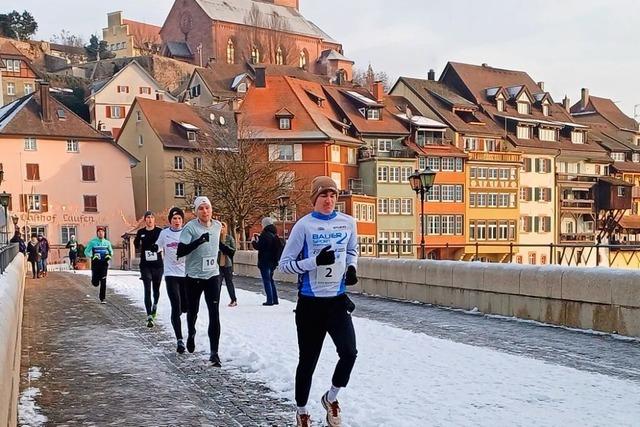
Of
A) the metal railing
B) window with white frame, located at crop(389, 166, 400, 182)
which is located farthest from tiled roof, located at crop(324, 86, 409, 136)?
the metal railing

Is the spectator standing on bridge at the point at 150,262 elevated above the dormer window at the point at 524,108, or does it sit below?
below

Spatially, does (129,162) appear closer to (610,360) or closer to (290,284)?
(290,284)

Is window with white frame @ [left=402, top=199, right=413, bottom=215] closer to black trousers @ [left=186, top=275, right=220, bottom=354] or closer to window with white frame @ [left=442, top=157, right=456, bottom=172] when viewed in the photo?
window with white frame @ [left=442, top=157, right=456, bottom=172]

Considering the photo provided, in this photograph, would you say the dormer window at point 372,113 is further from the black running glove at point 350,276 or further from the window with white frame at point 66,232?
the black running glove at point 350,276

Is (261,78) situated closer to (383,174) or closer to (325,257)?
(383,174)

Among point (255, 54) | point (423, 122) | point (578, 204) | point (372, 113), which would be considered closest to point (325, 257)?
point (372, 113)

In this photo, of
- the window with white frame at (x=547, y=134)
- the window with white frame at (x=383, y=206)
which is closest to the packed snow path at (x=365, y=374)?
the window with white frame at (x=383, y=206)

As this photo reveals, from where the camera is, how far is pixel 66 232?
6038 cm

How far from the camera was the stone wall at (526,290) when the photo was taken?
11.1 meters

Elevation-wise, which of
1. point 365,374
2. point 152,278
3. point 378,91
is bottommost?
point 365,374

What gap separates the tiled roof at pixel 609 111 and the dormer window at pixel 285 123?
158ft

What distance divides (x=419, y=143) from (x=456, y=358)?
5729 centimetres

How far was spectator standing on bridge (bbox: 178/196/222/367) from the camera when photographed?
29.2 ft

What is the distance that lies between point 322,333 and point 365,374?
2.22 metres
